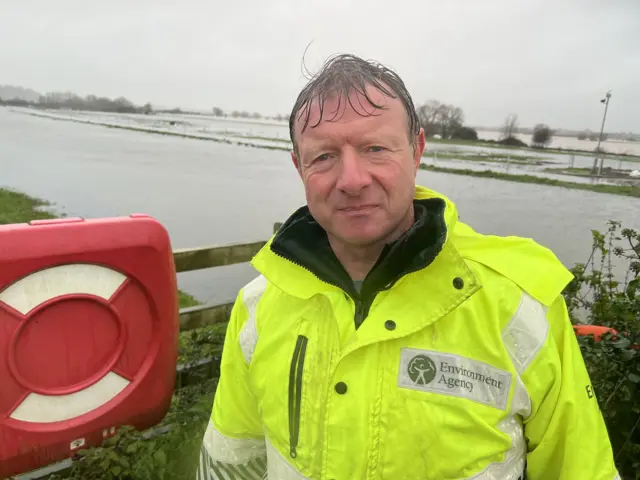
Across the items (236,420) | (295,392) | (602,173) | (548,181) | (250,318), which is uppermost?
(250,318)

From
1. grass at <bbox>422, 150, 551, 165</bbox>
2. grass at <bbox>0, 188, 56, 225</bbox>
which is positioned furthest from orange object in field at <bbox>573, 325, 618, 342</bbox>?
grass at <bbox>422, 150, 551, 165</bbox>

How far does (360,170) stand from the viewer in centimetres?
124

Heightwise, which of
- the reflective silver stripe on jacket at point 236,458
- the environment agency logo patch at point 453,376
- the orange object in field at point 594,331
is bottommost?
the reflective silver stripe on jacket at point 236,458

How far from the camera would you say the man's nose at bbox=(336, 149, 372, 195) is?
123cm

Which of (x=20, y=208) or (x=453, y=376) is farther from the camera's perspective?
(x=20, y=208)

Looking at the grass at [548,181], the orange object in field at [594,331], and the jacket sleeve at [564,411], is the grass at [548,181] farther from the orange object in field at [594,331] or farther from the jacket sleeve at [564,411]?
the jacket sleeve at [564,411]

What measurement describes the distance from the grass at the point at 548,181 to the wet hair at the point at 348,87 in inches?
641

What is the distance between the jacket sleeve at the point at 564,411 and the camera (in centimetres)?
114

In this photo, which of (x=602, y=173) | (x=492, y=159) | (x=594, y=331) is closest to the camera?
(x=594, y=331)

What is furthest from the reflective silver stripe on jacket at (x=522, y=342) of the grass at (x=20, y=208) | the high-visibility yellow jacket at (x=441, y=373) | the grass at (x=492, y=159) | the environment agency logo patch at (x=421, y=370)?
the grass at (x=492, y=159)

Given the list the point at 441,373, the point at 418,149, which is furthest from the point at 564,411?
the point at 418,149

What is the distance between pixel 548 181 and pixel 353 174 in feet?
62.0

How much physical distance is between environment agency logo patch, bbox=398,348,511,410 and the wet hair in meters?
0.61

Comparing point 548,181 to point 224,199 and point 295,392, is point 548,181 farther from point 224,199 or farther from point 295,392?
point 295,392
